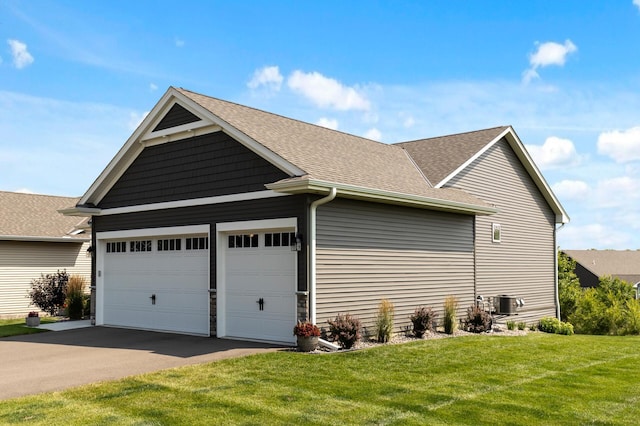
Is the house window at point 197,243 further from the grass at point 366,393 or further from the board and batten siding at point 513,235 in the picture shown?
the board and batten siding at point 513,235

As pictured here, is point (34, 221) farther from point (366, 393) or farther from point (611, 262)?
point (611, 262)

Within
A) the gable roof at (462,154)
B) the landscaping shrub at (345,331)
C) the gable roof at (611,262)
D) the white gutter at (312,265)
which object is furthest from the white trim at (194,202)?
the gable roof at (611,262)

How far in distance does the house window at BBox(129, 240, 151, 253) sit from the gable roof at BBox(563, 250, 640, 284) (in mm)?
49237

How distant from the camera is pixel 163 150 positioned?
16438 millimetres

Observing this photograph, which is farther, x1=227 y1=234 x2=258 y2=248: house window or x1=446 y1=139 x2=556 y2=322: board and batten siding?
x1=446 y1=139 x2=556 y2=322: board and batten siding

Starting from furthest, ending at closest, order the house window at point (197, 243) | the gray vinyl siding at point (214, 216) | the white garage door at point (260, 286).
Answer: the house window at point (197, 243) < the white garage door at point (260, 286) < the gray vinyl siding at point (214, 216)

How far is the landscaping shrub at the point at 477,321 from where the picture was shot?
52.9ft

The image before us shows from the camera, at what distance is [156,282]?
54.4 ft

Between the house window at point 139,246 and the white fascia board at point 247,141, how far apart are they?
14.0 ft

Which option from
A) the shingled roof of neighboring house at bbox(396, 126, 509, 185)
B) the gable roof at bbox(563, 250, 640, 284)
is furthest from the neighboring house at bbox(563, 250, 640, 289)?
the shingled roof of neighboring house at bbox(396, 126, 509, 185)

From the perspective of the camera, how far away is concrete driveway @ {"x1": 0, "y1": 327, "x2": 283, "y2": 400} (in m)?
10.1

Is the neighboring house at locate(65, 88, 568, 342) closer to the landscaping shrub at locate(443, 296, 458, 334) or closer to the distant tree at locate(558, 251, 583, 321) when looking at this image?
the landscaping shrub at locate(443, 296, 458, 334)

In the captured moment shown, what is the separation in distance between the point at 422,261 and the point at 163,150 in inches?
299

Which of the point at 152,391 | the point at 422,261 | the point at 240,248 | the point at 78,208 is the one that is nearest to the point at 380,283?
the point at 422,261
